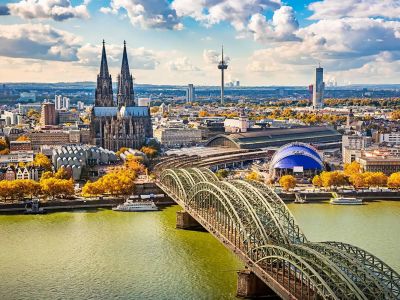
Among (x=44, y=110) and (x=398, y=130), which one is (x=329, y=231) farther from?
(x=44, y=110)

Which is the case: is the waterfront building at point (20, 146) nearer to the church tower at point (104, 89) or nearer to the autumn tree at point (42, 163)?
the church tower at point (104, 89)

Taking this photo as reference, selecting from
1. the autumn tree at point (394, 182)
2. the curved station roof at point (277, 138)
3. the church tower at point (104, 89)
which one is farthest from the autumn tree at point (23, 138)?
the autumn tree at point (394, 182)

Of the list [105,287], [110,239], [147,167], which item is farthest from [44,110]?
[105,287]

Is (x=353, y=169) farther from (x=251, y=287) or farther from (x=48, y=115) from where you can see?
(x=48, y=115)

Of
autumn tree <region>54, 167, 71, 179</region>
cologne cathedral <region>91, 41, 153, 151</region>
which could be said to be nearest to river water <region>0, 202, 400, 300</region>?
autumn tree <region>54, 167, 71, 179</region>

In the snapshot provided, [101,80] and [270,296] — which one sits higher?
[101,80]

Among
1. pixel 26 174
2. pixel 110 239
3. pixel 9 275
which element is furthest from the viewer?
pixel 26 174

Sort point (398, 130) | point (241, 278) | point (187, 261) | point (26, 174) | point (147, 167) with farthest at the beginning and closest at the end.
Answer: point (398, 130)
point (147, 167)
point (26, 174)
point (187, 261)
point (241, 278)

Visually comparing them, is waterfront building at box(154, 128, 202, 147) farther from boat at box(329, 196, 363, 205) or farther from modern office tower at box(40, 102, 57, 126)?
boat at box(329, 196, 363, 205)
